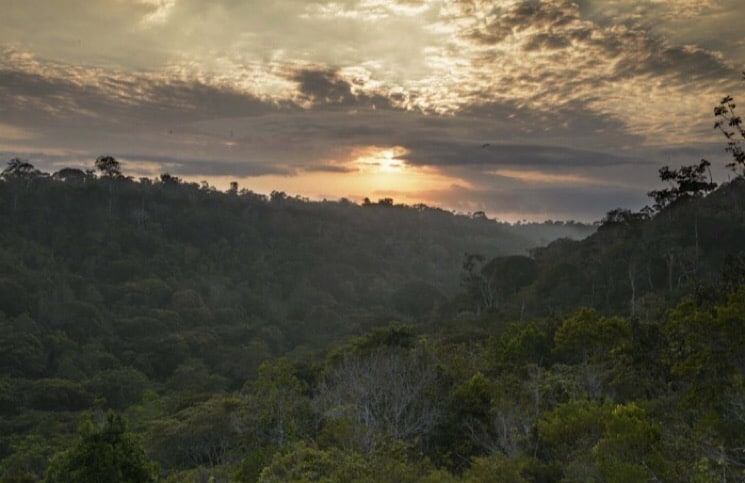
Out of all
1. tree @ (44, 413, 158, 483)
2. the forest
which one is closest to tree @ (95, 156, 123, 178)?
the forest

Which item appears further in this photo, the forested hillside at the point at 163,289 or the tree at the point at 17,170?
the tree at the point at 17,170

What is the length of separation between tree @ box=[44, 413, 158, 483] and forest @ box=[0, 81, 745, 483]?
63 millimetres

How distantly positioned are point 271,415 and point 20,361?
46.2 meters

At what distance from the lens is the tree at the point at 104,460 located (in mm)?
18734

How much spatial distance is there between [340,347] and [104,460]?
2748cm

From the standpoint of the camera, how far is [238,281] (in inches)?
4382

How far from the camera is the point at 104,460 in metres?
18.9

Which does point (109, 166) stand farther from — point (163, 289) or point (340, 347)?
point (340, 347)

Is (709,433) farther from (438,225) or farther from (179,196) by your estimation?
(438,225)

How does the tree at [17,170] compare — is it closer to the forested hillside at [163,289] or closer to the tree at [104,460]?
the forested hillside at [163,289]

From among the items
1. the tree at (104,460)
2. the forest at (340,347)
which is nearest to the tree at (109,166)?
the forest at (340,347)

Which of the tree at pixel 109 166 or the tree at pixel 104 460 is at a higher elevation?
the tree at pixel 109 166

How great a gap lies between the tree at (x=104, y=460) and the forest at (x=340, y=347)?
0.06m

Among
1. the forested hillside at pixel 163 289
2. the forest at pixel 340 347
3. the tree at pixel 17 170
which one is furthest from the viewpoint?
the tree at pixel 17 170
